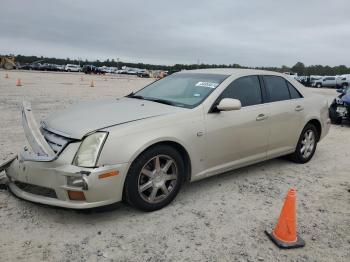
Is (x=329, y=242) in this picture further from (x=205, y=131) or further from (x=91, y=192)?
(x=91, y=192)

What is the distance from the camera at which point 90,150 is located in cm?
356

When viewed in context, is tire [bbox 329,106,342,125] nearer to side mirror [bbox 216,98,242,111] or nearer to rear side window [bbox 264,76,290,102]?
rear side window [bbox 264,76,290,102]

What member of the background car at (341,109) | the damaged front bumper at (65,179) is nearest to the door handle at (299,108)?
the damaged front bumper at (65,179)

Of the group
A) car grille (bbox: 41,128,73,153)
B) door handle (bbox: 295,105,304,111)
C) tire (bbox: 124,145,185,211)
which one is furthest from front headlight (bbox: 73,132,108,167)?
door handle (bbox: 295,105,304,111)

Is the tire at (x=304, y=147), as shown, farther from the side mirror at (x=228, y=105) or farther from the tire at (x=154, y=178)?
the tire at (x=154, y=178)

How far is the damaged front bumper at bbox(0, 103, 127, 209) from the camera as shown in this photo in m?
3.45

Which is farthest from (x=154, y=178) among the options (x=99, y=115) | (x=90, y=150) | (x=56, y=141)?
(x=56, y=141)

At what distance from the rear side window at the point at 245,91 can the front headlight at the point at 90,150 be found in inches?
69.7

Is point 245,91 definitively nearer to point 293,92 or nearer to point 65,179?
point 293,92

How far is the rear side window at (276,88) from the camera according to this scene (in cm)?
546

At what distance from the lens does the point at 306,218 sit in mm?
4047

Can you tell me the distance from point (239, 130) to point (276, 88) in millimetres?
1302

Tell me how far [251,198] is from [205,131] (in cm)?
104

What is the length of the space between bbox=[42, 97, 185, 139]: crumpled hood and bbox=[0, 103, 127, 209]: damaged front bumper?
8.3 inches
